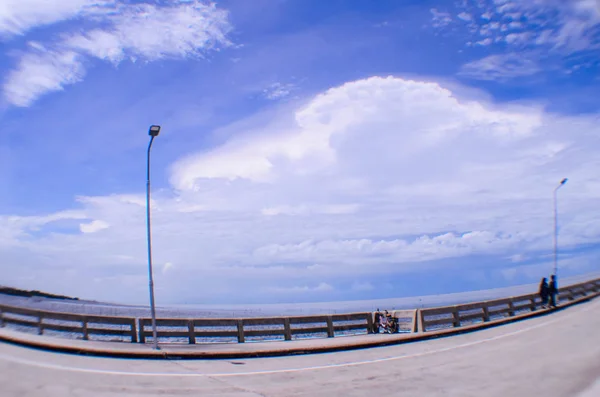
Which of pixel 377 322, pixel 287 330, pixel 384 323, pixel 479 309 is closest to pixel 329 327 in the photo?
pixel 287 330

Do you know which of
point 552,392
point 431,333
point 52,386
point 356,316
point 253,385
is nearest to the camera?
point 552,392

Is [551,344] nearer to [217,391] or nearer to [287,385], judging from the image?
[287,385]

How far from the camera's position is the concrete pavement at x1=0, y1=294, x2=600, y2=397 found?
9.46 metres

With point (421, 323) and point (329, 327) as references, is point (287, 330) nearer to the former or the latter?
point (329, 327)

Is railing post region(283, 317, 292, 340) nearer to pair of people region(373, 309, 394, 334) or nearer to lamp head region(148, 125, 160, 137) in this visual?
pair of people region(373, 309, 394, 334)

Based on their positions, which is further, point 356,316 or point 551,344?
point 356,316

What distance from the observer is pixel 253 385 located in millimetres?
10250

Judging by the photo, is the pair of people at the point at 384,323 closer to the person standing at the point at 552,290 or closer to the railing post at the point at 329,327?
the railing post at the point at 329,327

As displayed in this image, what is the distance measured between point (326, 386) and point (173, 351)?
6863 mm

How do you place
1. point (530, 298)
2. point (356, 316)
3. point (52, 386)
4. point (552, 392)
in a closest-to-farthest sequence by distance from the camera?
point (552, 392)
point (52, 386)
point (356, 316)
point (530, 298)

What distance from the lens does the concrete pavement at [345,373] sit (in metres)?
9.46

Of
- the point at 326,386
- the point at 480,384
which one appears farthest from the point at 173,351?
the point at 480,384

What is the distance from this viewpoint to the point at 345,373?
38.7ft

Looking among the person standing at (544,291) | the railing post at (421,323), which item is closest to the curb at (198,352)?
the railing post at (421,323)
